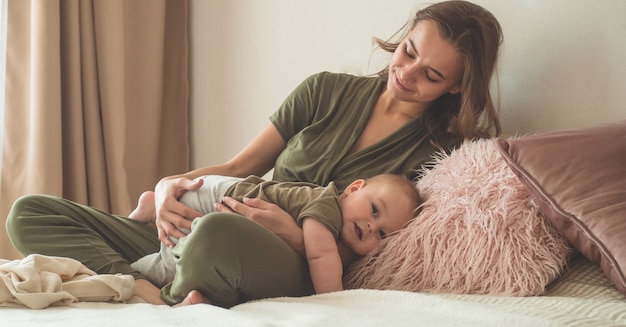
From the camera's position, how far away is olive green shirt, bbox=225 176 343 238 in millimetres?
1515

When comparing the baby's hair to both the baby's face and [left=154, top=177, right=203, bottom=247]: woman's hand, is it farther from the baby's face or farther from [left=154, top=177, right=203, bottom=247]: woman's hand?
[left=154, top=177, right=203, bottom=247]: woman's hand

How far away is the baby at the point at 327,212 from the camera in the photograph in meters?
1.47

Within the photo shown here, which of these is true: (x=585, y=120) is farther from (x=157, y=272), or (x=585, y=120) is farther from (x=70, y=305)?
(x=70, y=305)

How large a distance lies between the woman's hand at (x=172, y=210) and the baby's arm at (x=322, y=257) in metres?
0.29

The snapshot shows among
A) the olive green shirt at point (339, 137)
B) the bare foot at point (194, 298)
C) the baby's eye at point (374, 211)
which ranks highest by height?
the olive green shirt at point (339, 137)

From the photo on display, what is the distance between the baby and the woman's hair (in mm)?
250

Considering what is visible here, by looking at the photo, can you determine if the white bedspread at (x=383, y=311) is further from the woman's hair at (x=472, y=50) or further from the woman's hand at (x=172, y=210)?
the woman's hair at (x=472, y=50)

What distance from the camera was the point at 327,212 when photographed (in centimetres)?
152

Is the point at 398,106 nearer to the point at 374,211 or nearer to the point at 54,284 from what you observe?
the point at 374,211

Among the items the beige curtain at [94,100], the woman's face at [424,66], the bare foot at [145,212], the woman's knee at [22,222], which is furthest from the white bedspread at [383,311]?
the beige curtain at [94,100]

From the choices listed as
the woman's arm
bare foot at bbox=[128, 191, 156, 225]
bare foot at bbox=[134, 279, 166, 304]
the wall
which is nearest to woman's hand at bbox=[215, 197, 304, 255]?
the woman's arm

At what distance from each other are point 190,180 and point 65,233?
1.06ft

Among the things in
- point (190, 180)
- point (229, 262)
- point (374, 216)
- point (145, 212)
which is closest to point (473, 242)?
point (374, 216)

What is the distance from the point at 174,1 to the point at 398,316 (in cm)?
219
